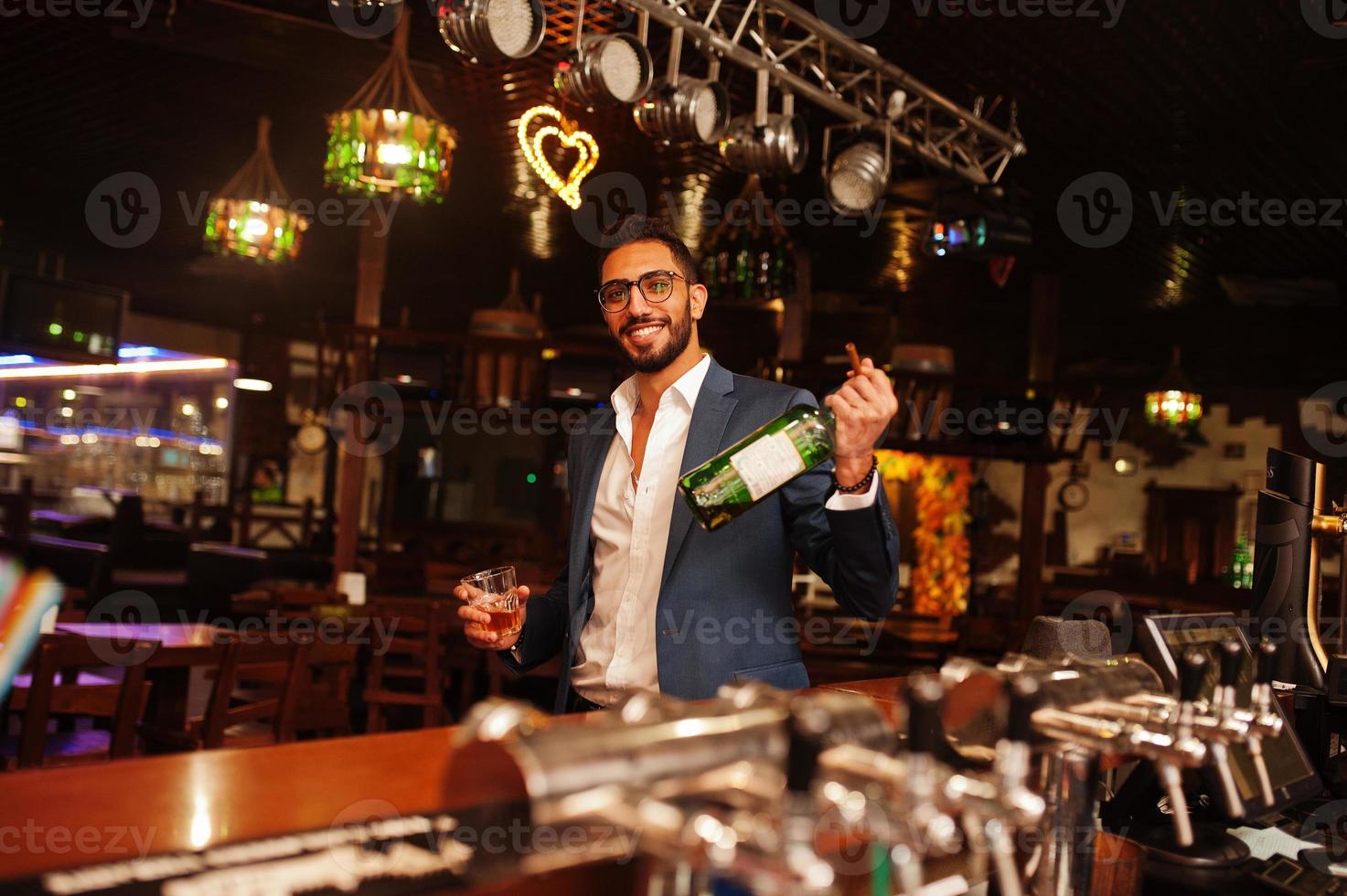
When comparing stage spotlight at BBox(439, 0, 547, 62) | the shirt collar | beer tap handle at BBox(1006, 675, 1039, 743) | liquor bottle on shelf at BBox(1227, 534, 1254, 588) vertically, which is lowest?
liquor bottle on shelf at BBox(1227, 534, 1254, 588)

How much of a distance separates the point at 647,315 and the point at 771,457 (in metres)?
0.57

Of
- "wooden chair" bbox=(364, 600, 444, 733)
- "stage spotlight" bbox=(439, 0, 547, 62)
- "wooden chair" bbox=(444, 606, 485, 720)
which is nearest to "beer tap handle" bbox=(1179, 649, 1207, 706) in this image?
"stage spotlight" bbox=(439, 0, 547, 62)

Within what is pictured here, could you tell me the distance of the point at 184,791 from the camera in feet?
3.31

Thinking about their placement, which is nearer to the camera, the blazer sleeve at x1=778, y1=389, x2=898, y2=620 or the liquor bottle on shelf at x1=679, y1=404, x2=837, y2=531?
the liquor bottle on shelf at x1=679, y1=404, x2=837, y2=531

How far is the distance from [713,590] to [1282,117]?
4.56 metres

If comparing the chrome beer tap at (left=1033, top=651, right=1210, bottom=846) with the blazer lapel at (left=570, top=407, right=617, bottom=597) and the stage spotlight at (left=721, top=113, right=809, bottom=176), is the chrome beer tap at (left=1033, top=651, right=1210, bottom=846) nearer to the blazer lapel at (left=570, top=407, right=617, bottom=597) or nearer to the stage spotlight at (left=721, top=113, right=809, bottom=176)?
the blazer lapel at (left=570, top=407, right=617, bottom=597)

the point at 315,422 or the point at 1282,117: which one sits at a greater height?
the point at 1282,117

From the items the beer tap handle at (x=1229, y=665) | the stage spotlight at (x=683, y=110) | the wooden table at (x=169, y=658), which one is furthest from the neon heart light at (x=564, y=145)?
the beer tap handle at (x=1229, y=665)

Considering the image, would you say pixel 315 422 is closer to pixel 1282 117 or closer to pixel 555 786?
pixel 1282 117

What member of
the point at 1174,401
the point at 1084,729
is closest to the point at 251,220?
the point at 1084,729

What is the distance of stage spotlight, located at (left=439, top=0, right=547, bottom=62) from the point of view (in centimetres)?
312

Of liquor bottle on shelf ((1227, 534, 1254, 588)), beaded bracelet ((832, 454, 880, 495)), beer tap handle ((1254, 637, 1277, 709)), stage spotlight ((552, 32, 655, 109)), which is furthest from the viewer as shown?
liquor bottle on shelf ((1227, 534, 1254, 588))

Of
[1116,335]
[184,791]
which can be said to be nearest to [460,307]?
[1116,335]

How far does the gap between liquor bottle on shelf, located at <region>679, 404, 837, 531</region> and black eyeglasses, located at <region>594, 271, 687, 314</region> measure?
49cm
